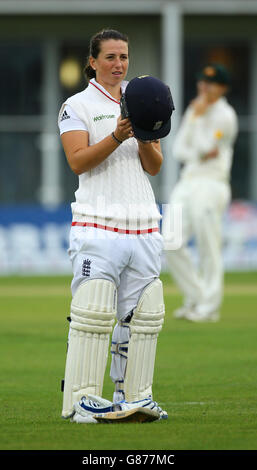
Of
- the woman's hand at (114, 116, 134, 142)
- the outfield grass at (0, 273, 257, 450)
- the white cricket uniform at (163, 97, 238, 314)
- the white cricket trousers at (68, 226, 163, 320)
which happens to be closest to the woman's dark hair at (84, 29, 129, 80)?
the woman's hand at (114, 116, 134, 142)

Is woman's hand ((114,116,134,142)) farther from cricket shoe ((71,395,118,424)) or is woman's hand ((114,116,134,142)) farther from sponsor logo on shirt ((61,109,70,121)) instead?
cricket shoe ((71,395,118,424))

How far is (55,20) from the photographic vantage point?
27953 millimetres

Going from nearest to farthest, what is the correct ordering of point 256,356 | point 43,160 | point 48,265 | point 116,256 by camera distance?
point 116,256 → point 256,356 → point 48,265 → point 43,160

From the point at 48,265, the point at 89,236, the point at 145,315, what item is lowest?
the point at 48,265

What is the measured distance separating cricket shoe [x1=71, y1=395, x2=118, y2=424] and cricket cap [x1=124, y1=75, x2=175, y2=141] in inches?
57.7

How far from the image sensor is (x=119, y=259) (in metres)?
6.14

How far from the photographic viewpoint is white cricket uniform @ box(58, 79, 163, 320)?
242 inches

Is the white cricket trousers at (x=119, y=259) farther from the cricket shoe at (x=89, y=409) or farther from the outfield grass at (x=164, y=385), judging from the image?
the outfield grass at (x=164, y=385)

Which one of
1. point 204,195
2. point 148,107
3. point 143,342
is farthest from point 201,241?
point 148,107

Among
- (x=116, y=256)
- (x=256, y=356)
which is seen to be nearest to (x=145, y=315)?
(x=116, y=256)

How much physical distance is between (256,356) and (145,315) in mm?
3414

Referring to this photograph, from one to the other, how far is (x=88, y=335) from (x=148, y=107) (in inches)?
50.9

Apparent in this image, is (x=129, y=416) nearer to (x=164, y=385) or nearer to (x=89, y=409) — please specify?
(x=89, y=409)
